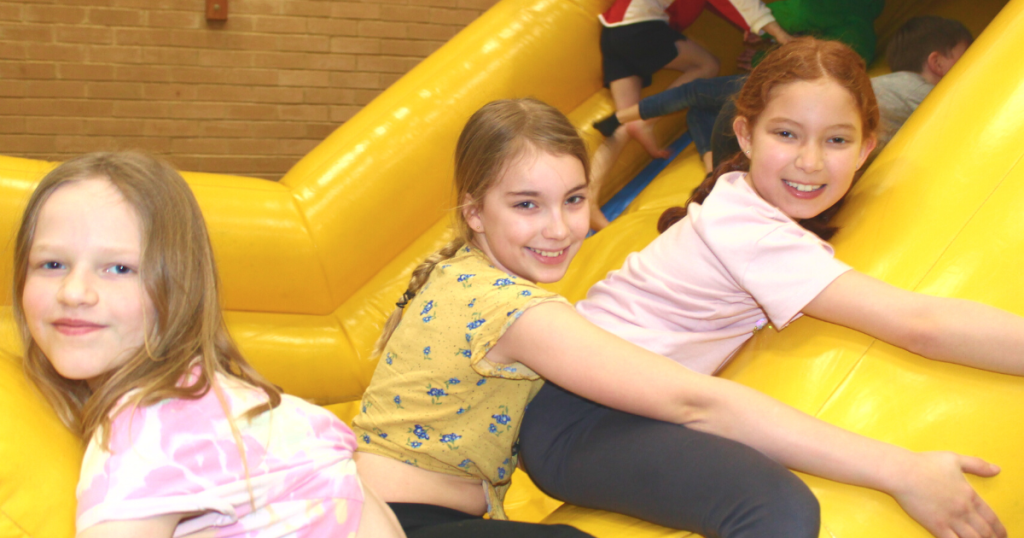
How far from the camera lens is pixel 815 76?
127 centimetres

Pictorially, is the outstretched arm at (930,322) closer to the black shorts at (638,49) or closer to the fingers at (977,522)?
the fingers at (977,522)

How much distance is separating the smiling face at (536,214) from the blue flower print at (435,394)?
9.3 inches

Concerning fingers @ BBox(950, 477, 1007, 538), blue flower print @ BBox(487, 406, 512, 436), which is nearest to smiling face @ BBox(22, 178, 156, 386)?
blue flower print @ BBox(487, 406, 512, 436)

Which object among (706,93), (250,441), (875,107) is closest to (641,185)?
(706,93)

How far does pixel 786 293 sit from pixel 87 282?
35.0 inches

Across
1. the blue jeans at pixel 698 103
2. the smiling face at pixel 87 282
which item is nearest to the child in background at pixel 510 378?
the smiling face at pixel 87 282

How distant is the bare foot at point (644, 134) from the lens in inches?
96.7

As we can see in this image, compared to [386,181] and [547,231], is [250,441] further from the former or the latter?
[386,181]

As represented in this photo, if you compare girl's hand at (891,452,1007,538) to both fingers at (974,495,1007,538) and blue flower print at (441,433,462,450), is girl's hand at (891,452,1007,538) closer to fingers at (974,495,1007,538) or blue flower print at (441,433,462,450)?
fingers at (974,495,1007,538)

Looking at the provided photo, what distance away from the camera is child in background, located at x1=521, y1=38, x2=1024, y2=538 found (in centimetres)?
101

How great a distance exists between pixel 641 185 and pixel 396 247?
0.86 metres

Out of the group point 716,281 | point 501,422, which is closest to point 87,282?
point 501,422

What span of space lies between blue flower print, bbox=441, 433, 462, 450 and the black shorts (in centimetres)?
161

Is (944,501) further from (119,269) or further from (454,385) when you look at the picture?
(119,269)
